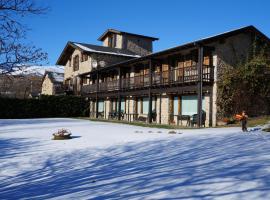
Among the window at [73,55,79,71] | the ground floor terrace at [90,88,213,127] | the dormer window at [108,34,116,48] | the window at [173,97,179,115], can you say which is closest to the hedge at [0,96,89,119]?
the ground floor terrace at [90,88,213,127]

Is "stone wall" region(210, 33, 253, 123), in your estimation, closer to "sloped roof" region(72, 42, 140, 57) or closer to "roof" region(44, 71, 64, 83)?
"sloped roof" region(72, 42, 140, 57)

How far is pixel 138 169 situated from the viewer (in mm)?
7355

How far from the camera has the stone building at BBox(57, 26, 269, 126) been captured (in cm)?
2020

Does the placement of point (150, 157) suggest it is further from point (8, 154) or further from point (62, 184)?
point (8, 154)

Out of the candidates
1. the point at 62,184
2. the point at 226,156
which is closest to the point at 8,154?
the point at 62,184

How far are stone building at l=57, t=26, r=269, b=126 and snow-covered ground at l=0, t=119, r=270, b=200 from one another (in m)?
9.32

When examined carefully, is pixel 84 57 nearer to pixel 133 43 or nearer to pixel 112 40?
pixel 112 40

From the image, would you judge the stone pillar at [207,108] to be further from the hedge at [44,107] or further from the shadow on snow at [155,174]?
the hedge at [44,107]

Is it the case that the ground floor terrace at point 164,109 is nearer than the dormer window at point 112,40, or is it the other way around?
the ground floor terrace at point 164,109

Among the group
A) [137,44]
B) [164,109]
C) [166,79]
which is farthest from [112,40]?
[166,79]

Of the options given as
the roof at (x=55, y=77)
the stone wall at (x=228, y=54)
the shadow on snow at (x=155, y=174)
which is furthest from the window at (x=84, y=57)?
the shadow on snow at (x=155, y=174)

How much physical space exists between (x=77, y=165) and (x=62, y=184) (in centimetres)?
181

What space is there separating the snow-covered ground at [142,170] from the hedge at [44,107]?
2148 centimetres

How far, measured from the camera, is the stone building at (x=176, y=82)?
66.3ft
